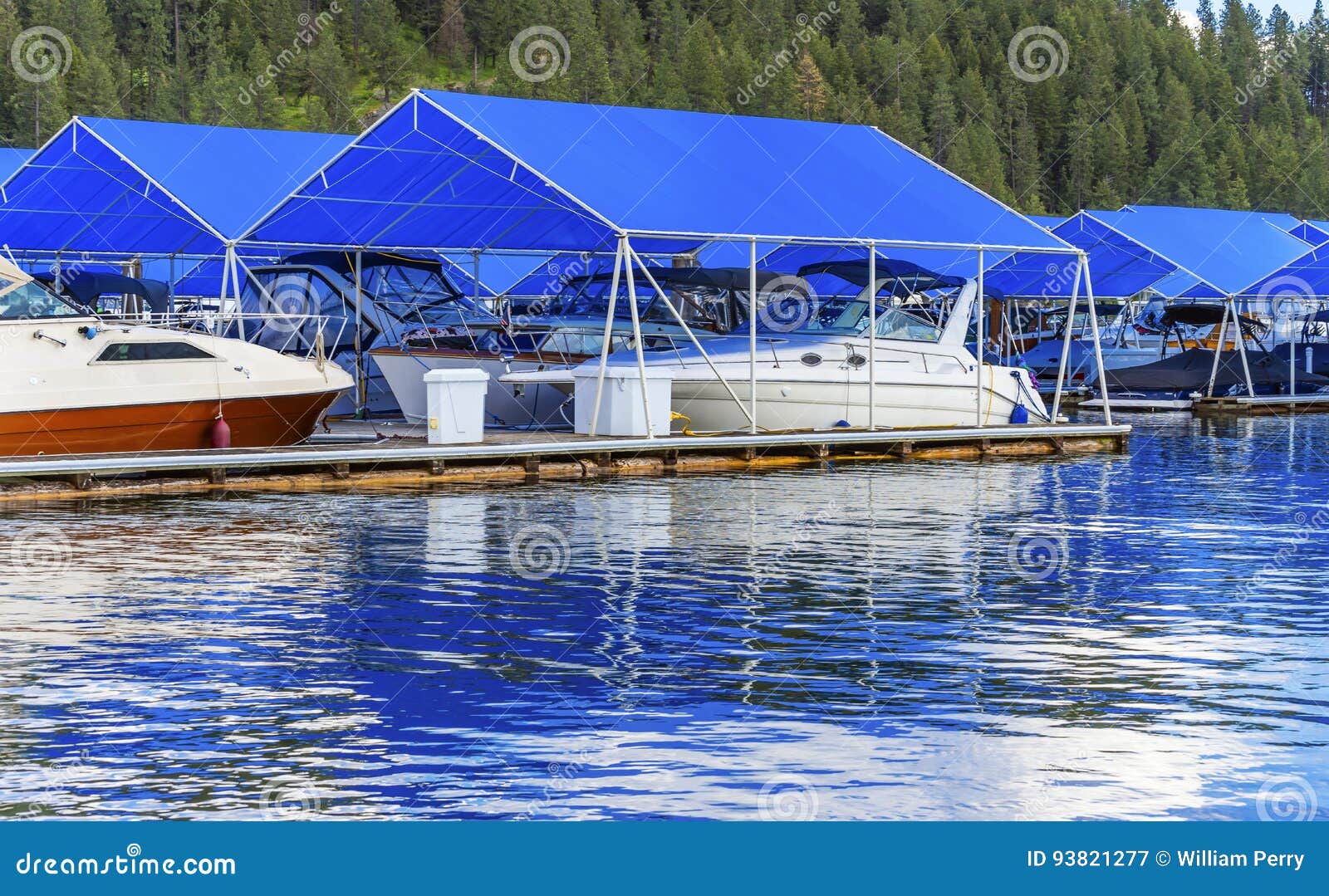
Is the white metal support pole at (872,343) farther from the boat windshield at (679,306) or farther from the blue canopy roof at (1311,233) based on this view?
the blue canopy roof at (1311,233)

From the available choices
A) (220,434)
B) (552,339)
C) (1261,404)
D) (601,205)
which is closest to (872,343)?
(601,205)

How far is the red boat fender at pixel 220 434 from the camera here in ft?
72.0

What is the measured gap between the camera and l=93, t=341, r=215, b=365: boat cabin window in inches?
821

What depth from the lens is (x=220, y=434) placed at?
2195cm

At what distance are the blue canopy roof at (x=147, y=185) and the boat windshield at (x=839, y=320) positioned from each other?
872 centimetres

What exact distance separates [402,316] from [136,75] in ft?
439

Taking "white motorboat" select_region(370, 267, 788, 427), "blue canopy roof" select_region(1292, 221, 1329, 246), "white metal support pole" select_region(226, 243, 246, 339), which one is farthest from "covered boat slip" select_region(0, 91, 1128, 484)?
"blue canopy roof" select_region(1292, 221, 1329, 246)

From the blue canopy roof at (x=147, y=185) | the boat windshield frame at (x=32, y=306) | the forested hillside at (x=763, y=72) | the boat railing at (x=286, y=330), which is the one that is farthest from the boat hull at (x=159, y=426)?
the forested hillside at (x=763, y=72)

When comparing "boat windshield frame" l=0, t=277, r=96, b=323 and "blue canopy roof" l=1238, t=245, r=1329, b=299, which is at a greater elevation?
"blue canopy roof" l=1238, t=245, r=1329, b=299

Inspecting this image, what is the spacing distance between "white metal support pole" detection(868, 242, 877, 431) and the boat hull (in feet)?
23.8

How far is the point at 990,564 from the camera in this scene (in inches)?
630

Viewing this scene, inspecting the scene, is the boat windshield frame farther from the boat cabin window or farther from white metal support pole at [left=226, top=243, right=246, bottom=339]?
white metal support pole at [left=226, top=243, right=246, bottom=339]

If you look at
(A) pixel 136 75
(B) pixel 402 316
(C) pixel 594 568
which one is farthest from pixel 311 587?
(A) pixel 136 75
